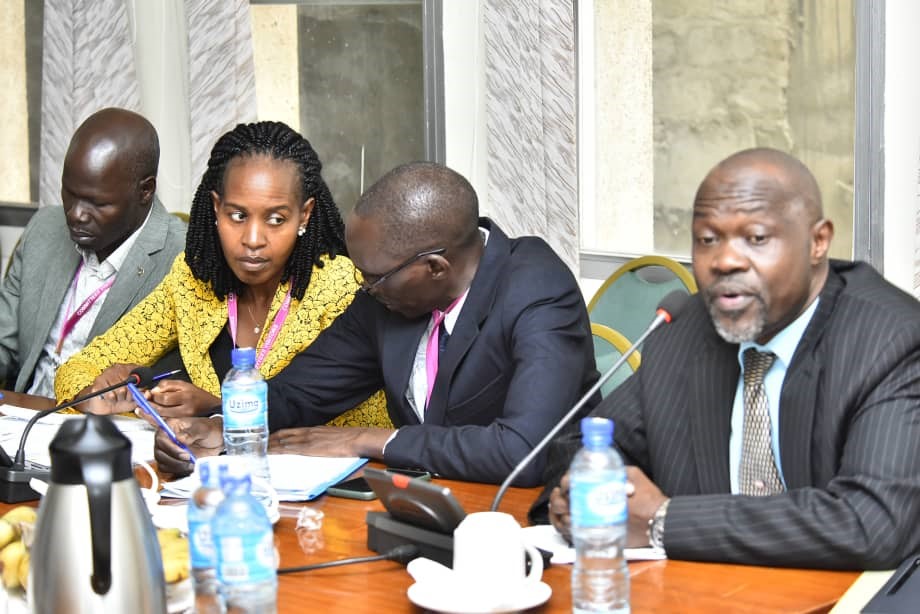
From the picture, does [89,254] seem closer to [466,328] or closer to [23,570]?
[466,328]

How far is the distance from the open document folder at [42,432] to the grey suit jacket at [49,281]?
590mm

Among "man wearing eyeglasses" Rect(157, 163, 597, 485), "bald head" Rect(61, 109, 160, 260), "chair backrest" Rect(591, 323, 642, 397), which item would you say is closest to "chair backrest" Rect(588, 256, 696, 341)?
"chair backrest" Rect(591, 323, 642, 397)

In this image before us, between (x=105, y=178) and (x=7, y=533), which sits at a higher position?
(x=105, y=178)

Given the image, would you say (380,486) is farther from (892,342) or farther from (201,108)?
(201,108)

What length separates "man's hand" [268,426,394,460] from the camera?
249cm

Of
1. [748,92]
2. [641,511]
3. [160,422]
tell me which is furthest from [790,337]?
[748,92]

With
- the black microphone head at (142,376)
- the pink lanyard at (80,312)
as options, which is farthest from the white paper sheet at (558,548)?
the pink lanyard at (80,312)

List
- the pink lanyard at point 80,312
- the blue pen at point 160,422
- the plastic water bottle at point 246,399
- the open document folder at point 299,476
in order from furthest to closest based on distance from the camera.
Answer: the pink lanyard at point 80,312 → the blue pen at point 160,422 → the open document folder at point 299,476 → the plastic water bottle at point 246,399

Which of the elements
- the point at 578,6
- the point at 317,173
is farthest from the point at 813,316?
the point at 578,6

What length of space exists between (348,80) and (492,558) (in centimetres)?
354

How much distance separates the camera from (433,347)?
271cm

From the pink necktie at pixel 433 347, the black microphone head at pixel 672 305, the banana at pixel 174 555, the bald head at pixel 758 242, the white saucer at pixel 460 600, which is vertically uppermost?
the bald head at pixel 758 242

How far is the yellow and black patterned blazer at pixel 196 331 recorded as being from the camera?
9.92 ft

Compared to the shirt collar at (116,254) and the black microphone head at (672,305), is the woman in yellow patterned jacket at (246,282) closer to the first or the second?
the shirt collar at (116,254)
